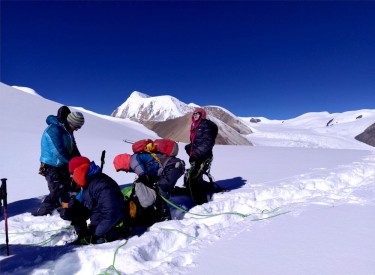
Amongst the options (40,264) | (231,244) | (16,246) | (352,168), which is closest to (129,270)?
(40,264)

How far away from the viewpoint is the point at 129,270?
308cm

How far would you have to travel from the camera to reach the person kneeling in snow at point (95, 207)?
3887mm

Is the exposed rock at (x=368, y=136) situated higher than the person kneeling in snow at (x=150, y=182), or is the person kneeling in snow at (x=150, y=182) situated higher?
the exposed rock at (x=368, y=136)

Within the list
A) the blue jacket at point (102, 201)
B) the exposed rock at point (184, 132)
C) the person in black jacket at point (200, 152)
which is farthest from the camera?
the exposed rock at point (184, 132)

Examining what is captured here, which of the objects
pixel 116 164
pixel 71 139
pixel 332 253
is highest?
pixel 71 139

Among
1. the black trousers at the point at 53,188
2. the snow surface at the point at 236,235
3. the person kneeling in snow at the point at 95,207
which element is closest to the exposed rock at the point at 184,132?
the snow surface at the point at 236,235

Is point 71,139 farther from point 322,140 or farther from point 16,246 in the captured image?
point 322,140

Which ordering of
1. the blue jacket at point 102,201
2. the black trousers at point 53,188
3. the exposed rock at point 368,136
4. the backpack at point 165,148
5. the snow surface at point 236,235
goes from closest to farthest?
the snow surface at point 236,235, the blue jacket at point 102,201, the black trousers at point 53,188, the backpack at point 165,148, the exposed rock at point 368,136

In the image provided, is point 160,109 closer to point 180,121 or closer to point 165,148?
point 180,121

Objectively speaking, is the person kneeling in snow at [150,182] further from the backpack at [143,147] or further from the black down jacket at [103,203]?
the black down jacket at [103,203]

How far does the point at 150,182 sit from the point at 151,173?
5.7 inches

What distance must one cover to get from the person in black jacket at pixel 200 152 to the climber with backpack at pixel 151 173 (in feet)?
2.75

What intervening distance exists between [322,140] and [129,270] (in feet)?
162

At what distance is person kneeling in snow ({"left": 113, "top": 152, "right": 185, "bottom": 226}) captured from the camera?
15.1 feet
